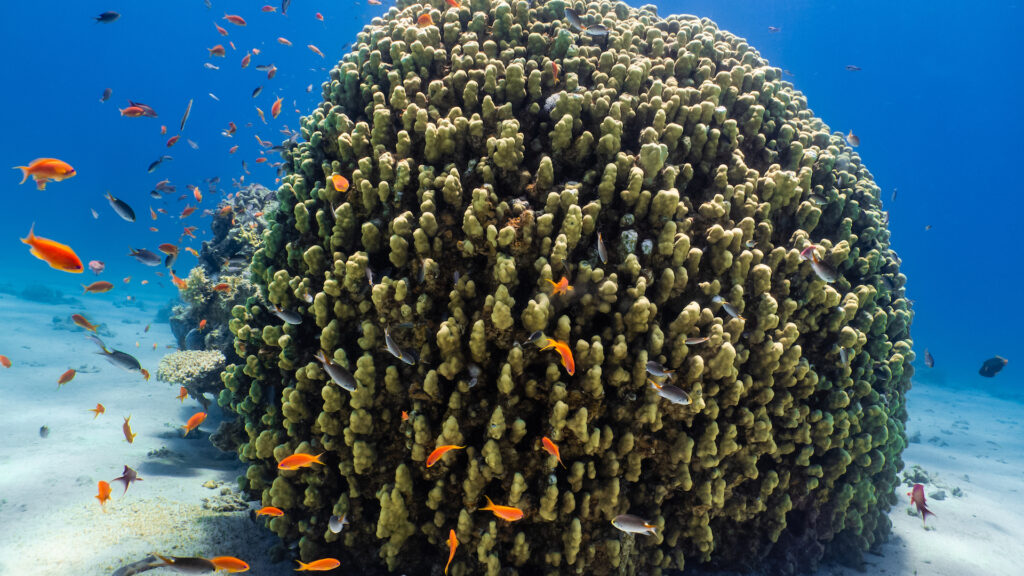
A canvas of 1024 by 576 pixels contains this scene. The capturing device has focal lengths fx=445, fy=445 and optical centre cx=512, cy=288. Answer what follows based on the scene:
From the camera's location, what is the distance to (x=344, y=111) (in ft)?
13.1

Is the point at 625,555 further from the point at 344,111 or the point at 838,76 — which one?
the point at 838,76

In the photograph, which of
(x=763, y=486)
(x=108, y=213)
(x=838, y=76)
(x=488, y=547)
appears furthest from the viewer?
(x=838, y=76)

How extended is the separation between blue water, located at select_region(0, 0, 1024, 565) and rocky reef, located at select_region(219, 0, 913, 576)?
216 feet

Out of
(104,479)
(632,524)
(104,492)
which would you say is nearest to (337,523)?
(632,524)

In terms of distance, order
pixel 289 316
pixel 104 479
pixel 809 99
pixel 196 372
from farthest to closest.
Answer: pixel 809 99 < pixel 196 372 < pixel 104 479 < pixel 289 316

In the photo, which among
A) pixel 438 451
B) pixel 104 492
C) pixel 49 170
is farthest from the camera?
pixel 49 170

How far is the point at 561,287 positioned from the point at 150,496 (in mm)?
4407

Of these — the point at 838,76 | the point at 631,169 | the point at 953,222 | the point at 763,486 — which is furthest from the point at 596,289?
the point at 953,222

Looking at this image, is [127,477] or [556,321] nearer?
[556,321]

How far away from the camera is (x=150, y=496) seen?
4180 millimetres

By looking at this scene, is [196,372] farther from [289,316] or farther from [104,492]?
[289,316]

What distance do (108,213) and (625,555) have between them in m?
93.9

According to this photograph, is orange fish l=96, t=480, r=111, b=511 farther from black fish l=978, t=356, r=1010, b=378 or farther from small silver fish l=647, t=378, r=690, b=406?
black fish l=978, t=356, r=1010, b=378

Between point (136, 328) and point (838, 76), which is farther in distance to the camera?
point (838, 76)
